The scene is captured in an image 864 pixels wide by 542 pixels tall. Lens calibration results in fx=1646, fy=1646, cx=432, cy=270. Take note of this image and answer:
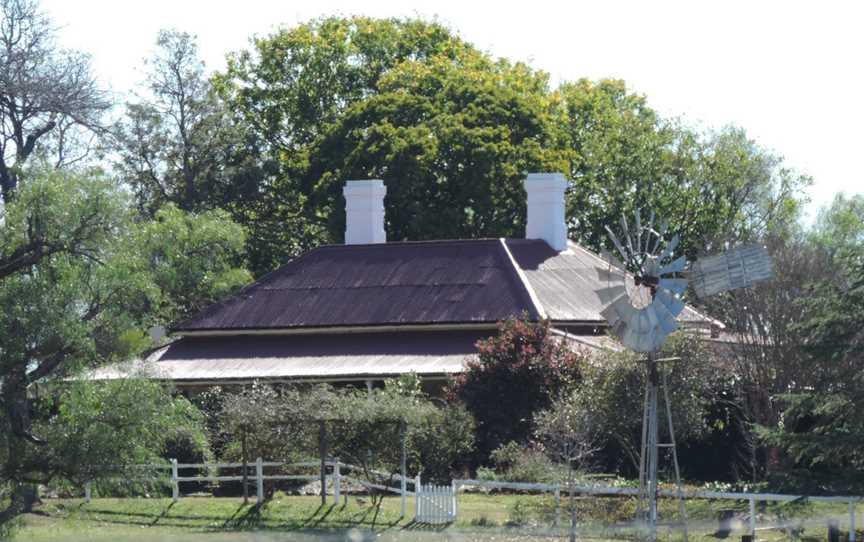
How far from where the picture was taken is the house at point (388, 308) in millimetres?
38531

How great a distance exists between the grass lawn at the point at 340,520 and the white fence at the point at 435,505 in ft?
0.96

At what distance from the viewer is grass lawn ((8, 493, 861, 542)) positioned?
1035 inches

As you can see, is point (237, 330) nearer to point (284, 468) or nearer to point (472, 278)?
point (472, 278)

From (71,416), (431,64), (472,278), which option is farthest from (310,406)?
(431,64)

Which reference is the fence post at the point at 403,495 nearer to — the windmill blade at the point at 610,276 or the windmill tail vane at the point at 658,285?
the windmill blade at the point at 610,276

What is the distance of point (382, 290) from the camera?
4244 cm

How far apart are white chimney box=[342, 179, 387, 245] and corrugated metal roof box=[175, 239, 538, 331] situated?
58.6 inches

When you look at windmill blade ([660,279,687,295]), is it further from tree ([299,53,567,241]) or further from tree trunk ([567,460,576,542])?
tree ([299,53,567,241])

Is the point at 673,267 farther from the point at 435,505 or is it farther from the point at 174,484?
the point at 174,484

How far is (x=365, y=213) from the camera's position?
153ft

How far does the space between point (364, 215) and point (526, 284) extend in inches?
299

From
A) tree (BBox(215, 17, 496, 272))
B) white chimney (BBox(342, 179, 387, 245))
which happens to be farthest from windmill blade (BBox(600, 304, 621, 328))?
tree (BBox(215, 17, 496, 272))

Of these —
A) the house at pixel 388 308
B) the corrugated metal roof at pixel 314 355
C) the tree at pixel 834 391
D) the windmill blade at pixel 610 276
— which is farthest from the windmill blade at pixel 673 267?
the corrugated metal roof at pixel 314 355

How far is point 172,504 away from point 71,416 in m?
8.23
